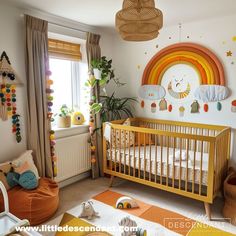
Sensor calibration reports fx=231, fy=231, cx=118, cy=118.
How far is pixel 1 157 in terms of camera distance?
2.59m

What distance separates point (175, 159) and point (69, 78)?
2020mm

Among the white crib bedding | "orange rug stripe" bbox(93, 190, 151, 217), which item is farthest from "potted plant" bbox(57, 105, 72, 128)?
"orange rug stripe" bbox(93, 190, 151, 217)

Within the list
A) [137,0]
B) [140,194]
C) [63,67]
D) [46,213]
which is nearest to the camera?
[137,0]

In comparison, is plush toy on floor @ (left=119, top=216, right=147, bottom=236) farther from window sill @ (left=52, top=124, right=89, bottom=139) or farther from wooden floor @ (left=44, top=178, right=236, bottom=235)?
window sill @ (left=52, top=124, right=89, bottom=139)

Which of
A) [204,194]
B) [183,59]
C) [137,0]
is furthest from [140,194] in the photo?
[137,0]

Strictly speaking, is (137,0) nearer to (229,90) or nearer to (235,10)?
(235,10)

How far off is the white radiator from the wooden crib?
14.2 inches

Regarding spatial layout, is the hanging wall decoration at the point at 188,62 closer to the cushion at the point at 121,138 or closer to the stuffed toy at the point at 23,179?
the cushion at the point at 121,138

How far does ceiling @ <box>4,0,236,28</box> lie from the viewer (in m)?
2.48

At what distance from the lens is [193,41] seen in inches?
126

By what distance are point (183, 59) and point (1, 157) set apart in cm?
267

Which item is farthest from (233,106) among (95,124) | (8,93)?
(8,93)

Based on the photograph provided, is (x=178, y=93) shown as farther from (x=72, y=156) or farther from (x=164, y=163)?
(x=72, y=156)

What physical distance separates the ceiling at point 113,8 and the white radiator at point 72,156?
1.64m
